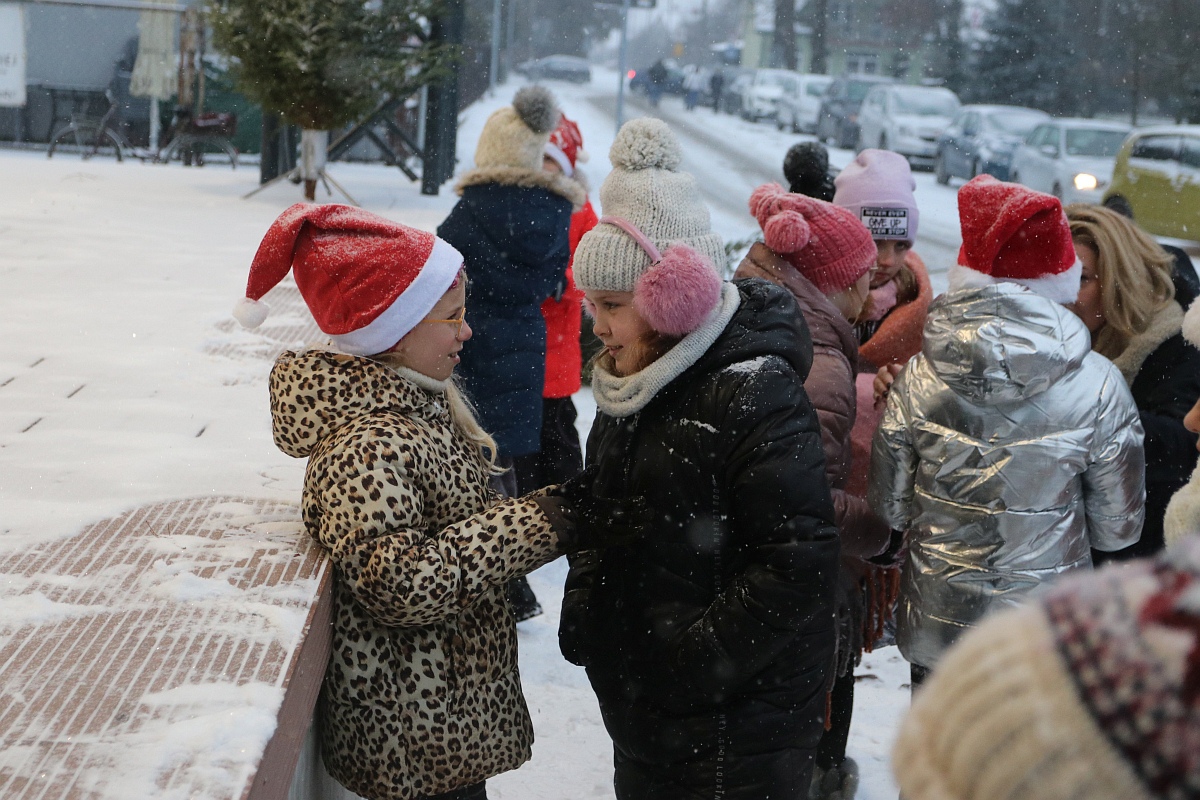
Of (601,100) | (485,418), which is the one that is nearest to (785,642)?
(485,418)

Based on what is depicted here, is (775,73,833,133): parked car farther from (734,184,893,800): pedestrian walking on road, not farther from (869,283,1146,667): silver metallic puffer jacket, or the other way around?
(869,283,1146,667): silver metallic puffer jacket

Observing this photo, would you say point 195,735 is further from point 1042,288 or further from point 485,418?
point 485,418

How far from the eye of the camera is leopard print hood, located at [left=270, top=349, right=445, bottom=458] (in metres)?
2.00

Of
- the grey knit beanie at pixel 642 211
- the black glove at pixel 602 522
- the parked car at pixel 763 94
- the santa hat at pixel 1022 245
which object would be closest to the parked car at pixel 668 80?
the parked car at pixel 763 94

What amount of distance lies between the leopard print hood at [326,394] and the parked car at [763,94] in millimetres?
21628

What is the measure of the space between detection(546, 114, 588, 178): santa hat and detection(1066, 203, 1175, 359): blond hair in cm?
221

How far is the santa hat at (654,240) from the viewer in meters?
2.04

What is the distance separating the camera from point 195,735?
58.7 inches

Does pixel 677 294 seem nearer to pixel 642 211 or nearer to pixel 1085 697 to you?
pixel 642 211

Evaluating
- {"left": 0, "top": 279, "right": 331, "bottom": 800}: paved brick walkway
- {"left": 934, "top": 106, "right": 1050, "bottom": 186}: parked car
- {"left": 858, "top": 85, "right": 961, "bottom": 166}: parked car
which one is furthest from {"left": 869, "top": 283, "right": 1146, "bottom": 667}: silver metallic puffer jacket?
{"left": 858, "top": 85, "right": 961, "bottom": 166}: parked car

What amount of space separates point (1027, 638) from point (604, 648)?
4.96 ft

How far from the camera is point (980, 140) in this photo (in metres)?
18.3

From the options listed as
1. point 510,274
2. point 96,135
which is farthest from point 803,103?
point 510,274

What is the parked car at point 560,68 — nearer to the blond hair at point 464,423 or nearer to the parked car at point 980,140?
the parked car at point 980,140
